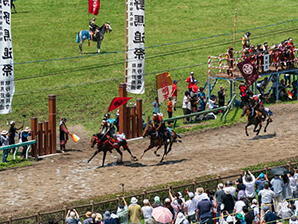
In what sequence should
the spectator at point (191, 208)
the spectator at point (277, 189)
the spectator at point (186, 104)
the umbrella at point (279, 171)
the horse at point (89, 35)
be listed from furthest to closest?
the horse at point (89, 35) < the spectator at point (186, 104) < the umbrella at point (279, 171) < the spectator at point (277, 189) < the spectator at point (191, 208)

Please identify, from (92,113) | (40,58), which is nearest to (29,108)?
(92,113)

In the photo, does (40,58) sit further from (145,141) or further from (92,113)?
(145,141)

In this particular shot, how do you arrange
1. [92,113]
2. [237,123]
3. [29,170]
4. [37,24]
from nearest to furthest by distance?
[29,170] → [237,123] → [92,113] → [37,24]

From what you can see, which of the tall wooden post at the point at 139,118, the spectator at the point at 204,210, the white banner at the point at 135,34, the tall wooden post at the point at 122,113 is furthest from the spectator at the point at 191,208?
the white banner at the point at 135,34

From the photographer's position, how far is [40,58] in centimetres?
4944

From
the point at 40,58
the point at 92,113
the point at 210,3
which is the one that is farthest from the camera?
the point at 210,3

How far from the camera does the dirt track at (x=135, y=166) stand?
95.6ft

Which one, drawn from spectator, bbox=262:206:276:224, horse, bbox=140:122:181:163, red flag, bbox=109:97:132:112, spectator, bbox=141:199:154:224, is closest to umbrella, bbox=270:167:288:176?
spectator, bbox=262:206:276:224

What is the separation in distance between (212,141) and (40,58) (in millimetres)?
17093

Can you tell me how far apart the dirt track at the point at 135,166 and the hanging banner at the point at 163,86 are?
7.43 feet

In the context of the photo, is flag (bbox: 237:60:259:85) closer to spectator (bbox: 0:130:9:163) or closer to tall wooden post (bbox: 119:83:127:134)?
tall wooden post (bbox: 119:83:127:134)

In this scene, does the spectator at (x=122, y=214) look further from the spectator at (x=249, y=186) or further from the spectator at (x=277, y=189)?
the spectator at (x=277, y=189)

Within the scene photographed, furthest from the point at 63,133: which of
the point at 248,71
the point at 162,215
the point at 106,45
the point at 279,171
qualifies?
the point at 106,45

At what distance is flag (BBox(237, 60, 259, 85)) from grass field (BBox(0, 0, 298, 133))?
506 cm
